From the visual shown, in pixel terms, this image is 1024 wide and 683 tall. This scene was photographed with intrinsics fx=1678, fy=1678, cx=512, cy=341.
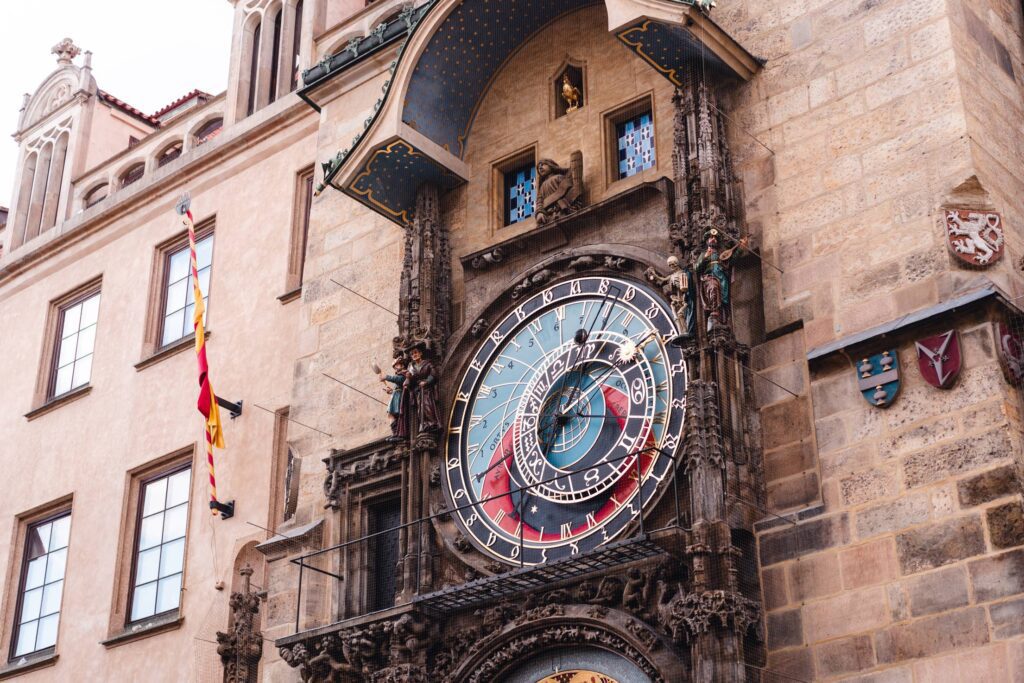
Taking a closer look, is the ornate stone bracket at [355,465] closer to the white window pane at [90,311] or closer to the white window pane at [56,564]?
the white window pane at [56,564]

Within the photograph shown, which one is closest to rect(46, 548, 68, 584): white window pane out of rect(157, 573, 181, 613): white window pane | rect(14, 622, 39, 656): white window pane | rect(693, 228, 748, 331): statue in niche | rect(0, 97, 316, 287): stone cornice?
rect(14, 622, 39, 656): white window pane

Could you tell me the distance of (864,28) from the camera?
12.7 metres

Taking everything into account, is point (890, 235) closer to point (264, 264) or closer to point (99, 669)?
point (264, 264)

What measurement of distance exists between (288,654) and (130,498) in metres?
5.02

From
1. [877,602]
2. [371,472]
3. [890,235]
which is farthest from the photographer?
[371,472]

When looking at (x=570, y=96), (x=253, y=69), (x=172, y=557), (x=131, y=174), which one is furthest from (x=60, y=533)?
(x=570, y=96)

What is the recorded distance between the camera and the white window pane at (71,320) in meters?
20.2

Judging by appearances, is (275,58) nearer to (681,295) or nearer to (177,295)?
(177,295)

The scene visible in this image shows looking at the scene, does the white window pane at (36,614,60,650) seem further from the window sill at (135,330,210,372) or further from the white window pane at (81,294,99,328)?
the white window pane at (81,294,99,328)

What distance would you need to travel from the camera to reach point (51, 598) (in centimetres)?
1808

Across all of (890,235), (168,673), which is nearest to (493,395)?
(890,235)

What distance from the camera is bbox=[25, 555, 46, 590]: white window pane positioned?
1844 cm

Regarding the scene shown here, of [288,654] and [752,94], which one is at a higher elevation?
[752,94]

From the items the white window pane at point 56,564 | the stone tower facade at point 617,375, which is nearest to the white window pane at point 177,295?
the stone tower facade at point 617,375
